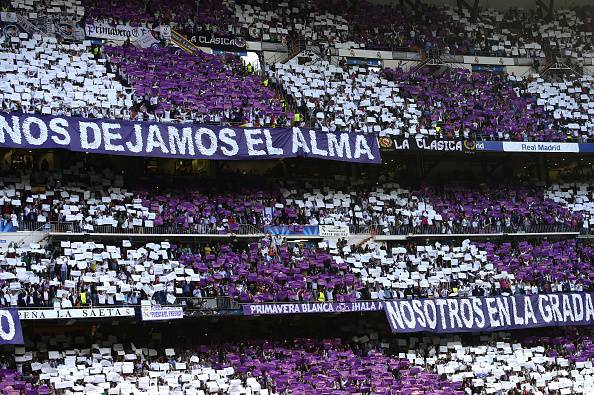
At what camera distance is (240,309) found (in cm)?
4094

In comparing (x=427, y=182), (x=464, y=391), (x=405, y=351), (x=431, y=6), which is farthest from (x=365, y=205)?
(x=431, y=6)

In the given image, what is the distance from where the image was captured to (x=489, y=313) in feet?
148

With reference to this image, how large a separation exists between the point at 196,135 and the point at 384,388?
14.5m

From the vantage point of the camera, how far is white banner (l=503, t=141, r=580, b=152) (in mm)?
52031

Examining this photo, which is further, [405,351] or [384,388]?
[405,351]

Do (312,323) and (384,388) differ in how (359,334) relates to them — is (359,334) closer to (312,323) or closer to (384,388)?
(312,323)

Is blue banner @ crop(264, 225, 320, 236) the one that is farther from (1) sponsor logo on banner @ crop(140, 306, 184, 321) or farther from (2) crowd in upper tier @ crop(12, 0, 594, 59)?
(2) crowd in upper tier @ crop(12, 0, 594, 59)

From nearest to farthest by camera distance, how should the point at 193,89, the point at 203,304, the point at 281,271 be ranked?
the point at 203,304 → the point at 281,271 → the point at 193,89

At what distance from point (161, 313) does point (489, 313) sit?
14944 millimetres

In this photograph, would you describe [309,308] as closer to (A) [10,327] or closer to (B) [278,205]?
(B) [278,205]

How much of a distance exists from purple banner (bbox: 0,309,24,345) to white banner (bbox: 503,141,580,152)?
26709 mm

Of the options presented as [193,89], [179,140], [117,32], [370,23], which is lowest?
[179,140]

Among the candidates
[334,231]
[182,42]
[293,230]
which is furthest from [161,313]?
[182,42]

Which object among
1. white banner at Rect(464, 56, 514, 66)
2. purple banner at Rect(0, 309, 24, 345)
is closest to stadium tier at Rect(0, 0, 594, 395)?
purple banner at Rect(0, 309, 24, 345)
